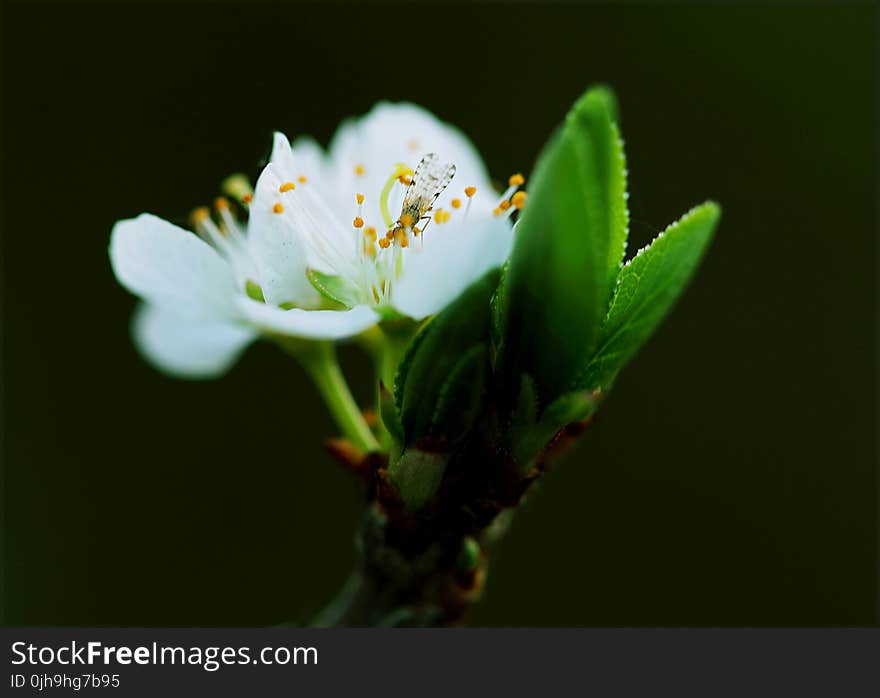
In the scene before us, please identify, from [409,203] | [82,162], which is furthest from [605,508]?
[409,203]

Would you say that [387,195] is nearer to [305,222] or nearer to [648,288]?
[305,222]

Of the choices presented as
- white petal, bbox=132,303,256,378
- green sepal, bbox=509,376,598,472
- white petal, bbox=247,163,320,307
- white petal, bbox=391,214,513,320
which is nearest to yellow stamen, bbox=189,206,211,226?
white petal, bbox=132,303,256,378

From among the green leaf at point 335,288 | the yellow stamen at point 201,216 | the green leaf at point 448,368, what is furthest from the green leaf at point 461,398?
the yellow stamen at point 201,216

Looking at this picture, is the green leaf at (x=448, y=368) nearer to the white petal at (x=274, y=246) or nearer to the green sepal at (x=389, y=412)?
the green sepal at (x=389, y=412)

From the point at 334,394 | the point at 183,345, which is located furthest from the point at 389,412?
the point at 183,345

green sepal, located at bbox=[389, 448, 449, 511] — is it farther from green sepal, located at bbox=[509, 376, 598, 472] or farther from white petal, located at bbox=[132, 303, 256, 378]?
white petal, located at bbox=[132, 303, 256, 378]

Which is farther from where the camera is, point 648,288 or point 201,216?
point 201,216
